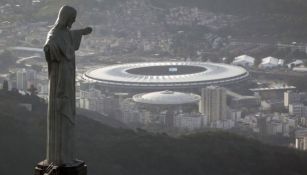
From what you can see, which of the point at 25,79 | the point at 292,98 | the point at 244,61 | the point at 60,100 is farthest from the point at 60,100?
the point at 244,61

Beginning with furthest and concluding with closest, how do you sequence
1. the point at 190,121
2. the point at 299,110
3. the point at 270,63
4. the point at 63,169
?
the point at 270,63
the point at 299,110
the point at 190,121
the point at 63,169

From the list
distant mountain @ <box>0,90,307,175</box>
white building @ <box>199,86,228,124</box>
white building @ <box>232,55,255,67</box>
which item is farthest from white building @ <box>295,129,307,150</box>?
white building @ <box>232,55,255,67</box>

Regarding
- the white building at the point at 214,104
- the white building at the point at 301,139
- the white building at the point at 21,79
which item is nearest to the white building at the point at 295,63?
the white building at the point at 214,104

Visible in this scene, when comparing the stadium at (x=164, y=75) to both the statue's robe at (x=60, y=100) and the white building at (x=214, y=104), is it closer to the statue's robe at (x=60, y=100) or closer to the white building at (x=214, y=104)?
the white building at (x=214, y=104)

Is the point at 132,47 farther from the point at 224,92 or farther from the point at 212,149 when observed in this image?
the point at 212,149

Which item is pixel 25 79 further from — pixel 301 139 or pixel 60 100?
pixel 60 100

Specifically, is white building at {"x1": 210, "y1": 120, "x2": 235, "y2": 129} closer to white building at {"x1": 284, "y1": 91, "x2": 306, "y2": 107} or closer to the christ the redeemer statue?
white building at {"x1": 284, "y1": 91, "x2": 306, "y2": 107}
